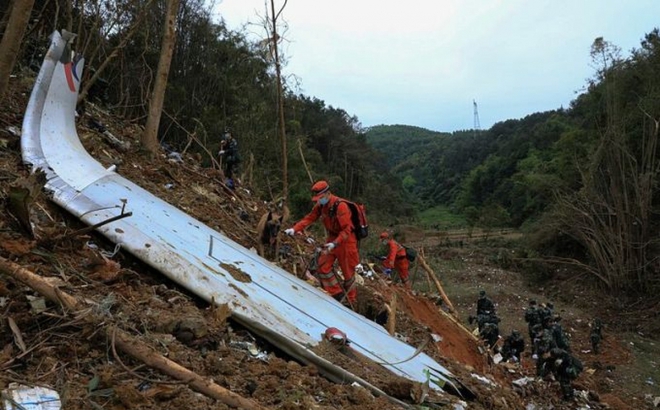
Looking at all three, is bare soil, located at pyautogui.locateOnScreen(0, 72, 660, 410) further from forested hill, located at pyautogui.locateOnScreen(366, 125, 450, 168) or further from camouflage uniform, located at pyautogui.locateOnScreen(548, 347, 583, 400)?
forested hill, located at pyautogui.locateOnScreen(366, 125, 450, 168)

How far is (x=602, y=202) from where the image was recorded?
50.3 ft

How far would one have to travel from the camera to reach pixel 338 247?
6.00 m

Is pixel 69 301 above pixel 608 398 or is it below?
above

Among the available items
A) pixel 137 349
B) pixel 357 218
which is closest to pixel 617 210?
pixel 357 218

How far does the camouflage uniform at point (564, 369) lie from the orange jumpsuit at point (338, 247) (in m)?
2.50

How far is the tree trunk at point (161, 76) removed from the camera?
279 inches

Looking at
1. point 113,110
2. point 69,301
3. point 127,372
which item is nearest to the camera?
point 127,372

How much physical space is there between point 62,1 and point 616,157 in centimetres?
1404

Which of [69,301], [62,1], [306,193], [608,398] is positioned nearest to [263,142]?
[306,193]

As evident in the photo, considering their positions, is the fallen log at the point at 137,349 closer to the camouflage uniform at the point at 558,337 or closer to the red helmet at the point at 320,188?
the red helmet at the point at 320,188

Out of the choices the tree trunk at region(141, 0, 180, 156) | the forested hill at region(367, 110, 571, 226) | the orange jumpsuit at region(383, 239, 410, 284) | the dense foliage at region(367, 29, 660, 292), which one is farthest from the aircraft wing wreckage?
the forested hill at region(367, 110, 571, 226)

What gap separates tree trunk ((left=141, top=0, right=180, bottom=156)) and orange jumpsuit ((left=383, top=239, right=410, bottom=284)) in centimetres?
377

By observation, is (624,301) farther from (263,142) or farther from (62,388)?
(62,388)

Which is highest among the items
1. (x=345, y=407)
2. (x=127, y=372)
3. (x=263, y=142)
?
(x=263, y=142)
